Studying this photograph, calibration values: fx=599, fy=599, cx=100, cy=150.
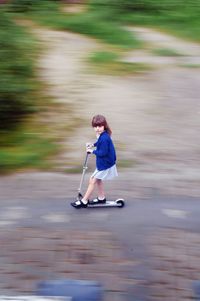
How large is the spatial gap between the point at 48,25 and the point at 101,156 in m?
9.29

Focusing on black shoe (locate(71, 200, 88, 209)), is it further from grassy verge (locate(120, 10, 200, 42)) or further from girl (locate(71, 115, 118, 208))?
grassy verge (locate(120, 10, 200, 42))

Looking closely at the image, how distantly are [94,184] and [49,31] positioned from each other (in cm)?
886

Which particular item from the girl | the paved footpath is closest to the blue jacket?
the girl

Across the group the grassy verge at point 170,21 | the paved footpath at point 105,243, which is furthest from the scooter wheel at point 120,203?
the grassy verge at point 170,21

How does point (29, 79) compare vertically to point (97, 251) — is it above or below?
above

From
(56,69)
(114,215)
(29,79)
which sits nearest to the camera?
(114,215)

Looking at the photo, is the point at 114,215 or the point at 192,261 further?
the point at 114,215

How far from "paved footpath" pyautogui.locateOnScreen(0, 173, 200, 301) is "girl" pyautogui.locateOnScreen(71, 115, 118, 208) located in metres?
0.28

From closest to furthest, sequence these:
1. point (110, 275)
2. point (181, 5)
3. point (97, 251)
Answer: point (110, 275)
point (97, 251)
point (181, 5)

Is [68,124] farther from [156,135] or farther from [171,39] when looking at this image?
[171,39]

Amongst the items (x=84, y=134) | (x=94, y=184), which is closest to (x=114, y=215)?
(x=94, y=184)

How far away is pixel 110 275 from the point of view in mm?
6656

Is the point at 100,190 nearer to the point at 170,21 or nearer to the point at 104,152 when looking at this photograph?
the point at 104,152

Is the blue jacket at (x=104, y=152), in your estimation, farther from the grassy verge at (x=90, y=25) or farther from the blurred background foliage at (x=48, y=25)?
the grassy verge at (x=90, y=25)
